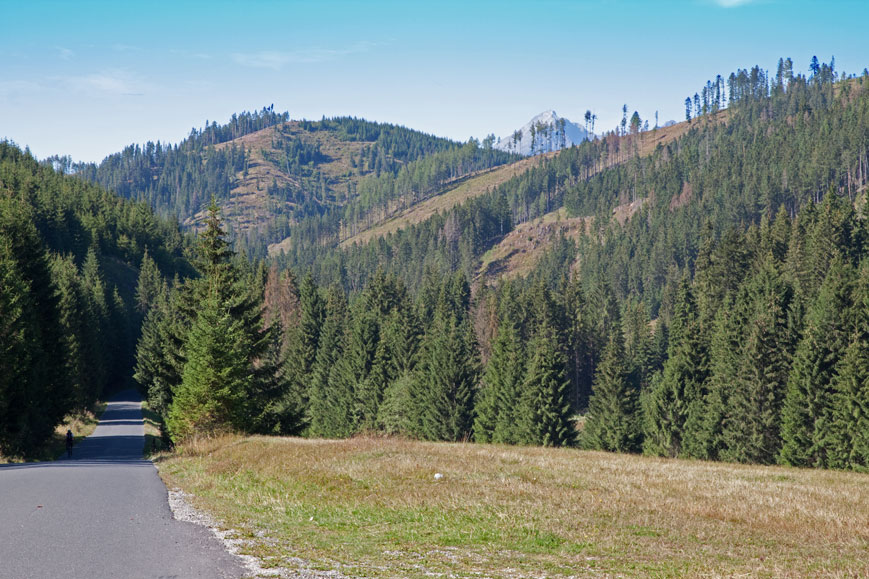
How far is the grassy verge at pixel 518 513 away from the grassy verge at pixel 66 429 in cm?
1484

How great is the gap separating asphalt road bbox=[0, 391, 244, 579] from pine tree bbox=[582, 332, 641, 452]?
53.2m

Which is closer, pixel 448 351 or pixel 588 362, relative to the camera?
pixel 448 351

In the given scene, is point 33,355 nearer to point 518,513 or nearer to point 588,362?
point 518,513

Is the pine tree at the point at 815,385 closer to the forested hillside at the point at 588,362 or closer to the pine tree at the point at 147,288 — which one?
the forested hillside at the point at 588,362

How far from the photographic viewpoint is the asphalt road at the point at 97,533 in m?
9.17

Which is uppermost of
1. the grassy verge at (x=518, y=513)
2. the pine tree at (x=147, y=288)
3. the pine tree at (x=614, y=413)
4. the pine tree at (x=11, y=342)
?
the pine tree at (x=147, y=288)

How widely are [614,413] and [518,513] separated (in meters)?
55.5

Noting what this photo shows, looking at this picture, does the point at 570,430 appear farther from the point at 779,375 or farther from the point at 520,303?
the point at 520,303

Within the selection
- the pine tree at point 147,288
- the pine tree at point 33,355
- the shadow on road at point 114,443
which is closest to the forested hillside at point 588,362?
the shadow on road at point 114,443

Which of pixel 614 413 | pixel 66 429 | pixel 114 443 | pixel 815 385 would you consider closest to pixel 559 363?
pixel 614 413

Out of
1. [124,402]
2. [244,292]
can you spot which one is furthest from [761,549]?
[124,402]

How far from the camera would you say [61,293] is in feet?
134

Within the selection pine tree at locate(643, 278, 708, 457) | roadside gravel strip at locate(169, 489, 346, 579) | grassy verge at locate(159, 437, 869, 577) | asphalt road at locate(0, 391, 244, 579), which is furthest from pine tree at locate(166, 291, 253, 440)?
pine tree at locate(643, 278, 708, 457)

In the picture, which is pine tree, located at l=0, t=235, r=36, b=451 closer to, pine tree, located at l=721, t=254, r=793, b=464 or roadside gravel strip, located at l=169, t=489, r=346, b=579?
roadside gravel strip, located at l=169, t=489, r=346, b=579
